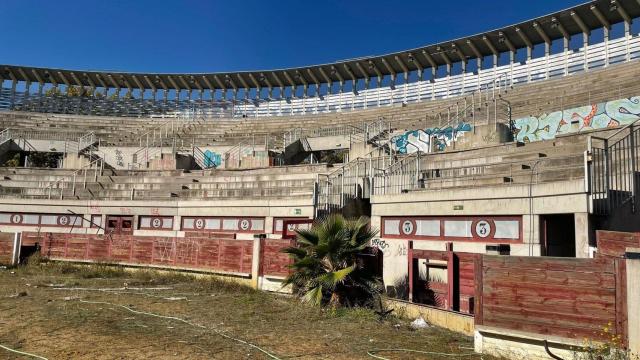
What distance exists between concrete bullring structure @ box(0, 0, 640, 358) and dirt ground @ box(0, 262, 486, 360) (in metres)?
1.80

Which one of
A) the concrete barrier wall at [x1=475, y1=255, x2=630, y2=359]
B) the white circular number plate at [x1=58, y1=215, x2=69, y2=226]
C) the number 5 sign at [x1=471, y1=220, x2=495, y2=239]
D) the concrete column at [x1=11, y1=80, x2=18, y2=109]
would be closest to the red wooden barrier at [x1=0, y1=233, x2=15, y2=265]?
the white circular number plate at [x1=58, y1=215, x2=69, y2=226]

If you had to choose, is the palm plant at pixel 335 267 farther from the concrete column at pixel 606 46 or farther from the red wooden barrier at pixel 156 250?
the concrete column at pixel 606 46

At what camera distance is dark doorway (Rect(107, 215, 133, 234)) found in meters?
27.3

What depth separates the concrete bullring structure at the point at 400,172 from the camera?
11.7m

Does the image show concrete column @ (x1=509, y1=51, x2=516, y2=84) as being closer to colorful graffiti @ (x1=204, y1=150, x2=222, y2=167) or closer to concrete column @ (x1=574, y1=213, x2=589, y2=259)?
colorful graffiti @ (x1=204, y1=150, x2=222, y2=167)

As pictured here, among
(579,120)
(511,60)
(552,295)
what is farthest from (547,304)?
(511,60)

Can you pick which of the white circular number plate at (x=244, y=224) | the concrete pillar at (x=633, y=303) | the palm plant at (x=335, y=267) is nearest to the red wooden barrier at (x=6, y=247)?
the white circular number plate at (x=244, y=224)

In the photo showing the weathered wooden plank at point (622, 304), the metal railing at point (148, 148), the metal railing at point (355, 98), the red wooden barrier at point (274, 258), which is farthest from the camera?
the metal railing at point (148, 148)

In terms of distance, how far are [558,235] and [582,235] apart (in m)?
1.45

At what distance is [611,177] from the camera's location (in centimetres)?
1291

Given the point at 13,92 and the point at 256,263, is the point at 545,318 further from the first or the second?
the point at 13,92

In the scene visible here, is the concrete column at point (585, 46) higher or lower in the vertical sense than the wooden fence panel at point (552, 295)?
higher

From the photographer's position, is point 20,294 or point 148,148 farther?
point 148,148

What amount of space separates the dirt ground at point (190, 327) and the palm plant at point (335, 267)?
662 millimetres
